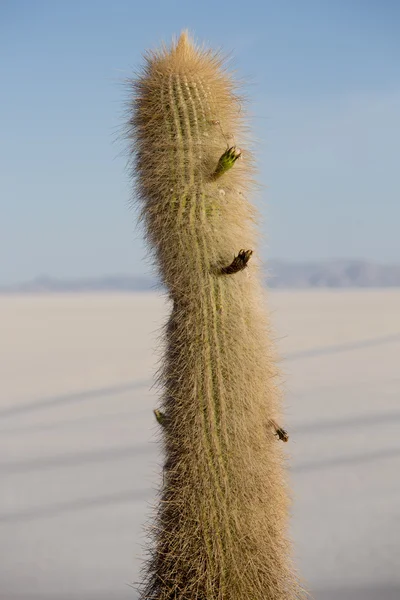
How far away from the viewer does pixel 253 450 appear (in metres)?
2.00

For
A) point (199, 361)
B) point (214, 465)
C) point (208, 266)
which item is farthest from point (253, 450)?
point (208, 266)

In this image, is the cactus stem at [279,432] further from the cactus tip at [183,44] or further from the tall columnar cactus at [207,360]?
the cactus tip at [183,44]

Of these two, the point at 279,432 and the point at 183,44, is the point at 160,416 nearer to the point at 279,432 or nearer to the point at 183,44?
the point at 279,432

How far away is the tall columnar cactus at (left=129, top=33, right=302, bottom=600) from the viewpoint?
6.43ft

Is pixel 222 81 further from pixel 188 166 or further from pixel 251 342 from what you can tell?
pixel 251 342

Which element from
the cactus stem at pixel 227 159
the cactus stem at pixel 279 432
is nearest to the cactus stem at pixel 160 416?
the cactus stem at pixel 279 432

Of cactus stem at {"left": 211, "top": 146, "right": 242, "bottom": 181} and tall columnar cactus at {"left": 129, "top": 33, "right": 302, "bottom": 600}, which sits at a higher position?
cactus stem at {"left": 211, "top": 146, "right": 242, "bottom": 181}

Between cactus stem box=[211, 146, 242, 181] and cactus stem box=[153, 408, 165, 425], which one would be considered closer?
cactus stem box=[211, 146, 242, 181]

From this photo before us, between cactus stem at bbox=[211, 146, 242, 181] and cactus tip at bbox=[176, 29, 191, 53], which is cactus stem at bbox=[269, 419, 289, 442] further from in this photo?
cactus tip at bbox=[176, 29, 191, 53]

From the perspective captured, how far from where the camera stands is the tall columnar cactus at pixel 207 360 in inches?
77.2

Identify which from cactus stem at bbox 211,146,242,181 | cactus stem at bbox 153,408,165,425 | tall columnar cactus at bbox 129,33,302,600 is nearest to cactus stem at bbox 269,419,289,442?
tall columnar cactus at bbox 129,33,302,600

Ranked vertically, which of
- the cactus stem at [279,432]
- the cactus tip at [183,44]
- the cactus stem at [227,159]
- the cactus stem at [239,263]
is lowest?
the cactus stem at [279,432]

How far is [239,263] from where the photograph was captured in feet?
6.32

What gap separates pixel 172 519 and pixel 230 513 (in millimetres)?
156
